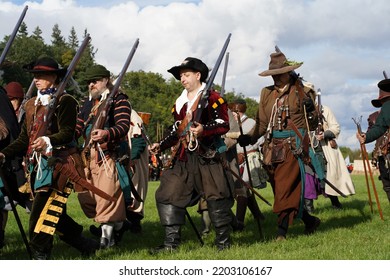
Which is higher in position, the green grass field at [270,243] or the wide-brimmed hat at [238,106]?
the wide-brimmed hat at [238,106]

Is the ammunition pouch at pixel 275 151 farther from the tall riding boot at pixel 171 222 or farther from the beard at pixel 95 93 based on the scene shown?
the beard at pixel 95 93

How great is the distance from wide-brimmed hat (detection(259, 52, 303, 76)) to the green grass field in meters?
1.89

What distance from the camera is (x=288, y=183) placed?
812 cm

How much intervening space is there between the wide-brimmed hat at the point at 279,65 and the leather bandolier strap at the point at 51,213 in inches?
112

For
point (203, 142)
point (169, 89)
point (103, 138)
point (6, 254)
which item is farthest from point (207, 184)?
point (169, 89)

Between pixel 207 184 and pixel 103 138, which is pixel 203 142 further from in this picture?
pixel 103 138

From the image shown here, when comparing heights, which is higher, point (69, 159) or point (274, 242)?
point (69, 159)

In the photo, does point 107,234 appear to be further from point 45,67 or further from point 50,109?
point 45,67

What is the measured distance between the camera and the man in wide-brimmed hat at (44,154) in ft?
21.2

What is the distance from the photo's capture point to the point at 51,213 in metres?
6.52

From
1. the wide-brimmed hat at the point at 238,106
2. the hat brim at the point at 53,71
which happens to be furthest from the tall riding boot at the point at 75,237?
the wide-brimmed hat at the point at 238,106

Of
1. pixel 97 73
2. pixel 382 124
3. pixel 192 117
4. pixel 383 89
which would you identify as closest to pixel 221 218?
pixel 192 117

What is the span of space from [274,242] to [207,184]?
1290mm

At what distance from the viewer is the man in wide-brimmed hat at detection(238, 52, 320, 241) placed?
26.7 ft
